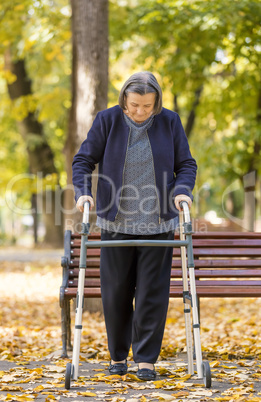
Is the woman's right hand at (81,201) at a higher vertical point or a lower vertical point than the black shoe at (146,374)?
higher

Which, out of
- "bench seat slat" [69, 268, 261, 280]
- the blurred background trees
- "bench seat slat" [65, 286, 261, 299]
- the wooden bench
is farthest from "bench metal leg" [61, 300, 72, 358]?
the blurred background trees

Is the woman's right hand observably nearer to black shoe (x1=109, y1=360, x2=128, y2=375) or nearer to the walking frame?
the walking frame

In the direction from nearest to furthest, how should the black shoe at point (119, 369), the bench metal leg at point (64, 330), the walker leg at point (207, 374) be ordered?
Answer: the walker leg at point (207, 374)
the black shoe at point (119, 369)
the bench metal leg at point (64, 330)

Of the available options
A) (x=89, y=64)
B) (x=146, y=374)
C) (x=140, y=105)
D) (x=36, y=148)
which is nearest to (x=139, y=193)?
(x=140, y=105)

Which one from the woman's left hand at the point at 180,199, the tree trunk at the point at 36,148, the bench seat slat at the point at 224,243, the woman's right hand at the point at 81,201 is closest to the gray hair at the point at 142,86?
the woman's left hand at the point at 180,199

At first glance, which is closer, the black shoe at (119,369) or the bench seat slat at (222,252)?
the black shoe at (119,369)

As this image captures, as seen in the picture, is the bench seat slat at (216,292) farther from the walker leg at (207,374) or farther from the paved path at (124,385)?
the walker leg at (207,374)

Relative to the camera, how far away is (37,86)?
1731cm

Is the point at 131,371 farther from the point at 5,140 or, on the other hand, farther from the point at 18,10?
the point at 5,140

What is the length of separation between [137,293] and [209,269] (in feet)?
4.66

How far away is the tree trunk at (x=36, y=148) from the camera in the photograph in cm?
1638

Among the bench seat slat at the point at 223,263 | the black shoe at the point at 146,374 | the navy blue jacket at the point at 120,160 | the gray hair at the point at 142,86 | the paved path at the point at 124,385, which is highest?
the gray hair at the point at 142,86

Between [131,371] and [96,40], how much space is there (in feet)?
13.2

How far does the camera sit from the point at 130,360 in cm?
→ 468
